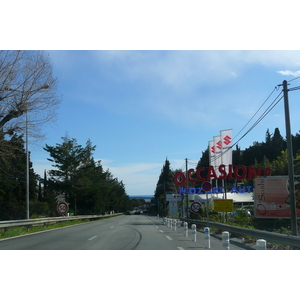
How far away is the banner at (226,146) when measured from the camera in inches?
1198

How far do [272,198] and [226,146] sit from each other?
357 inches

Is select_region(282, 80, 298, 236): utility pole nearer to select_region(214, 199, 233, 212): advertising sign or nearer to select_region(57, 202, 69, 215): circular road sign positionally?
select_region(214, 199, 233, 212): advertising sign

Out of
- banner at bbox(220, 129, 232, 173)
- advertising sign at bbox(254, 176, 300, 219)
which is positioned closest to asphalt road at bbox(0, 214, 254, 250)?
advertising sign at bbox(254, 176, 300, 219)

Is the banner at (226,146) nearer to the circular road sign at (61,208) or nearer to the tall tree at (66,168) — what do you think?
the circular road sign at (61,208)

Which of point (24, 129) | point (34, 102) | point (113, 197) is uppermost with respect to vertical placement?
point (34, 102)

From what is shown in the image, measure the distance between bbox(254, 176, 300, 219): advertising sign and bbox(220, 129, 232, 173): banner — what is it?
771 centimetres

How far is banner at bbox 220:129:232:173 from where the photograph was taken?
99.8ft

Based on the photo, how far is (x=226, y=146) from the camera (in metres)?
30.6

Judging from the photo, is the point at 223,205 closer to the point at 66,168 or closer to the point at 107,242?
the point at 107,242

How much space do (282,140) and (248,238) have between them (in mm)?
64877

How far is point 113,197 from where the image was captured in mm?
107500

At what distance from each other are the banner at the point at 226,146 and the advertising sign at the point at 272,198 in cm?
771
